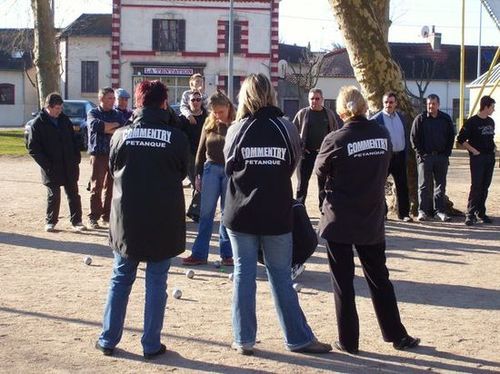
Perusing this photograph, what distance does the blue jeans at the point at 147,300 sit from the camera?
6.62 m

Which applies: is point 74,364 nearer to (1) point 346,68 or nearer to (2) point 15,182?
(2) point 15,182

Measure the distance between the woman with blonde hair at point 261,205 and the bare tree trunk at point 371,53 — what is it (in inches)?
307

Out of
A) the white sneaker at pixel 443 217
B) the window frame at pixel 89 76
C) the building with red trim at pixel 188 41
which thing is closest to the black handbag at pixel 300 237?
the white sneaker at pixel 443 217

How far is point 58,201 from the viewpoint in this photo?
12.8 m

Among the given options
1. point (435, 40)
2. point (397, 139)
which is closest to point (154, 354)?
point (397, 139)

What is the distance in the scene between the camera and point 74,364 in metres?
6.49

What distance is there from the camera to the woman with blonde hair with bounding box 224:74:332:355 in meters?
6.49

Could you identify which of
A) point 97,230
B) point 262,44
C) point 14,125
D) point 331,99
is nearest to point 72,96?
point 14,125

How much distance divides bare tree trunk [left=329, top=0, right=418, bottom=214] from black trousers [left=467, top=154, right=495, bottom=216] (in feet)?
3.29

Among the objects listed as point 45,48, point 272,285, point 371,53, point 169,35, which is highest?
point 169,35

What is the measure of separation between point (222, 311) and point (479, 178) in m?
7.18

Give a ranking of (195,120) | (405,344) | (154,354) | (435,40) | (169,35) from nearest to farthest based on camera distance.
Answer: (154,354) → (405,344) → (195,120) → (169,35) → (435,40)

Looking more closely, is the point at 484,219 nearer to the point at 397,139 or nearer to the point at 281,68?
the point at 397,139

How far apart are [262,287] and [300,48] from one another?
61.5m
